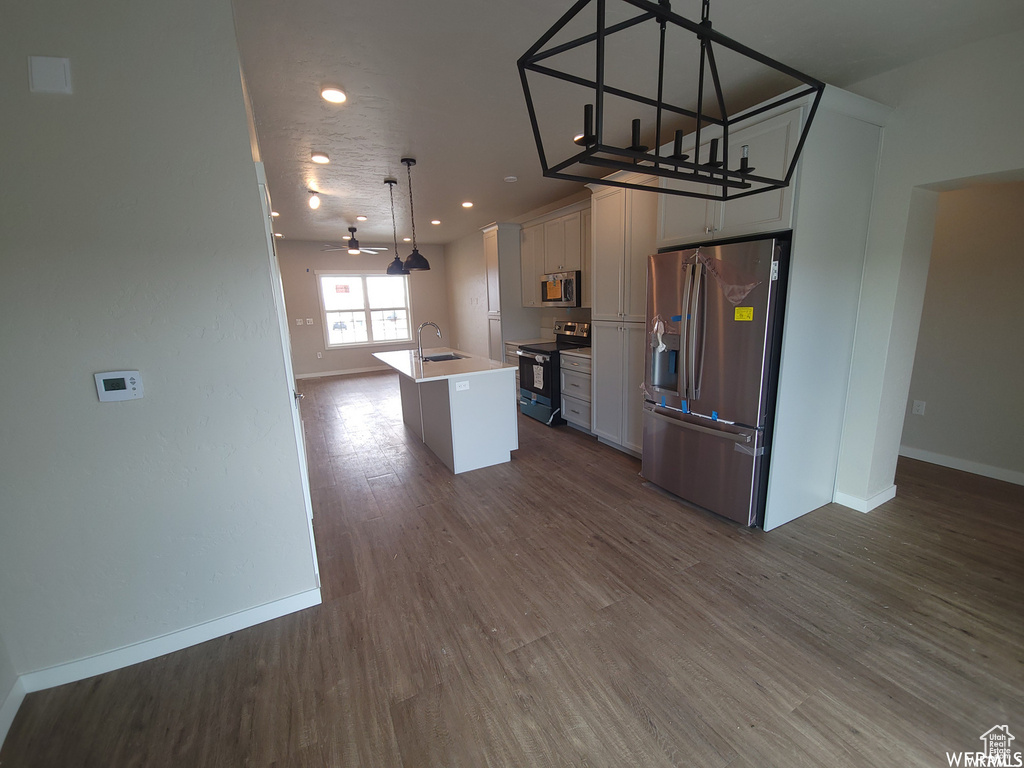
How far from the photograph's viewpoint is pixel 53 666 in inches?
64.7

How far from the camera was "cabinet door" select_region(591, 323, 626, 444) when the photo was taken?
3.62 m

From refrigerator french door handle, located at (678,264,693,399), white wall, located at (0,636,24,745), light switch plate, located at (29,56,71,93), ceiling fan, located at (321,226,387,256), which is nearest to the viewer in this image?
light switch plate, located at (29,56,71,93)

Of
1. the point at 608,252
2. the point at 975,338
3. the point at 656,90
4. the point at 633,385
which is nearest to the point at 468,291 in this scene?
the point at 608,252

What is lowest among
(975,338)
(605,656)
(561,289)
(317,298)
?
(605,656)

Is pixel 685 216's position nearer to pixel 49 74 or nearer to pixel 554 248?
pixel 554 248

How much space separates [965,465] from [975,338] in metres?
1.00

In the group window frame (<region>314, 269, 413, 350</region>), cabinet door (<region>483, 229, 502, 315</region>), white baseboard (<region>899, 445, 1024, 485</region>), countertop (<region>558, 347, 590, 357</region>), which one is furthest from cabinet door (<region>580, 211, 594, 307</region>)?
window frame (<region>314, 269, 413, 350</region>)

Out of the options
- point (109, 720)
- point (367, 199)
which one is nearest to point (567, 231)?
point (367, 199)

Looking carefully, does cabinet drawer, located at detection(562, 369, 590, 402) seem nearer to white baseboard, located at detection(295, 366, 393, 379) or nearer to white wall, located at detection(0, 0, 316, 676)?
white wall, located at detection(0, 0, 316, 676)

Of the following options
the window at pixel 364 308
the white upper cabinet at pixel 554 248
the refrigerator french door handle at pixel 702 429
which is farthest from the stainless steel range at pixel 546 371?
the window at pixel 364 308

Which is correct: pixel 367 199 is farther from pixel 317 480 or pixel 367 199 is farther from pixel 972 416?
pixel 972 416

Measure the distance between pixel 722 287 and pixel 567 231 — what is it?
2608 millimetres

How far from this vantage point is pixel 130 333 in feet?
5.16

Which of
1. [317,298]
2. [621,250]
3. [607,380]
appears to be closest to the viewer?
[621,250]
